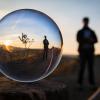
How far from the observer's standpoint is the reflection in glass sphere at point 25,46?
474 cm

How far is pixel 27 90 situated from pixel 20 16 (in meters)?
0.67

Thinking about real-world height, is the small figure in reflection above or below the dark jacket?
below

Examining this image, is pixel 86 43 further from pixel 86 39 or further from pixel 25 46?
pixel 25 46

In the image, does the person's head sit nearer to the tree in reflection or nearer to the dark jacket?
the dark jacket

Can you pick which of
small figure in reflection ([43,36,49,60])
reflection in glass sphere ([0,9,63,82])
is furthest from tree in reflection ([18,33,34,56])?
small figure in reflection ([43,36,49,60])

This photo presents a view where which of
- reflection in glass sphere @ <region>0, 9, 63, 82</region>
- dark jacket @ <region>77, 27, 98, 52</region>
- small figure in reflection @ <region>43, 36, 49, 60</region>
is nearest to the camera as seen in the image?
reflection in glass sphere @ <region>0, 9, 63, 82</region>

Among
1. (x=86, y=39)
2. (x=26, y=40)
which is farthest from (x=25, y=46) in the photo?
(x=86, y=39)

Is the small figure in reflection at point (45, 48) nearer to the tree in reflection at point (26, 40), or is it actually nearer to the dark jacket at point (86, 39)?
the tree in reflection at point (26, 40)

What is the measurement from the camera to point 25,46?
15.6 feet

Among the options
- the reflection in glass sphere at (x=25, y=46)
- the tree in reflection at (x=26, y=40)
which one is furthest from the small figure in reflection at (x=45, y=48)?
the tree in reflection at (x=26, y=40)

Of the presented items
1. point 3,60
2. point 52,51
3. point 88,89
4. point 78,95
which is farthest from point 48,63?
point 88,89

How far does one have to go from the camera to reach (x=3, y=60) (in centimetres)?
483

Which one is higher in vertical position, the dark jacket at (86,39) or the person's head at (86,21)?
the person's head at (86,21)

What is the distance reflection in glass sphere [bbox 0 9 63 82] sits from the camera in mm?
4742
